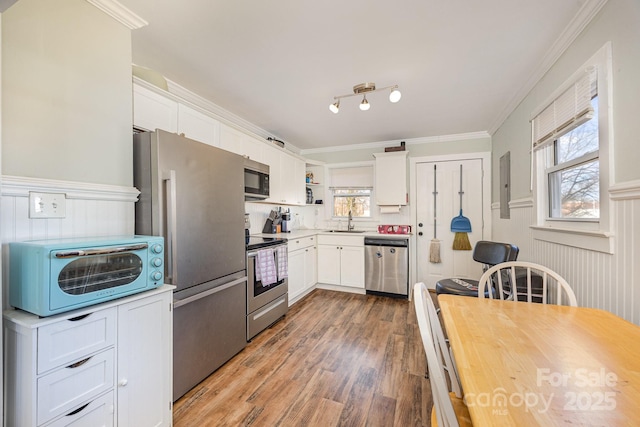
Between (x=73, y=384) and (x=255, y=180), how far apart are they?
77.7 inches

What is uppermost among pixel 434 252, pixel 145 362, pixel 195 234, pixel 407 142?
pixel 407 142

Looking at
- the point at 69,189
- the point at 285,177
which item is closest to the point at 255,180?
the point at 285,177

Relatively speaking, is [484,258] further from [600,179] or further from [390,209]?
[390,209]

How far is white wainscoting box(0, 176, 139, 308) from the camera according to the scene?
1137 millimetres

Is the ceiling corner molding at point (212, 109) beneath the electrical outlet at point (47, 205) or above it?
above

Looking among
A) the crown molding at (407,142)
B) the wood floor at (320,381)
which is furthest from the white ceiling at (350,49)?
the wood floor at (320,381)

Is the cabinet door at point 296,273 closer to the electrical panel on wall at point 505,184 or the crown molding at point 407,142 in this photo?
the crown molding at point 407,142

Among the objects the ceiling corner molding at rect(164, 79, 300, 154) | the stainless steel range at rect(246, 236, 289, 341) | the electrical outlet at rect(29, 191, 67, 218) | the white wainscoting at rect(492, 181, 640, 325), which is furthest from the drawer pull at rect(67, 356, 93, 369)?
the white wainscoting at rect(492, 181, 640, 325)

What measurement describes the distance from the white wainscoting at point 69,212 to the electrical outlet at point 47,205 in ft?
0.05

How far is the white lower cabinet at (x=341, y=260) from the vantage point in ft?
12.5

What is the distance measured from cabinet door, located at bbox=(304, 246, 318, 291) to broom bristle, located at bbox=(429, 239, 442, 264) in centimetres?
179

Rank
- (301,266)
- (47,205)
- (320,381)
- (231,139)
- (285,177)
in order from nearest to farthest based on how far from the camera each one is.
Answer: (47,205) → (320,381) → (231,139) → (301,266) → (285,177)

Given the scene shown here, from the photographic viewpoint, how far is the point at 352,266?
3828 millimetres

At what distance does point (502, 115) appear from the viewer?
303cm
